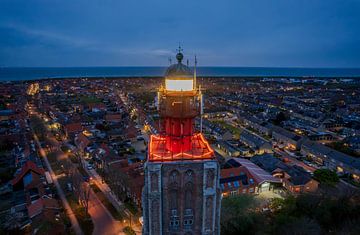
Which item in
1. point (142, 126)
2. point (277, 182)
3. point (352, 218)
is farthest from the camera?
point (142, 126)

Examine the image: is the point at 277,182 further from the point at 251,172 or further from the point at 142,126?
the point at 142,126

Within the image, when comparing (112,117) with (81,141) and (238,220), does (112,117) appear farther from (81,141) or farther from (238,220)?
(238,220)

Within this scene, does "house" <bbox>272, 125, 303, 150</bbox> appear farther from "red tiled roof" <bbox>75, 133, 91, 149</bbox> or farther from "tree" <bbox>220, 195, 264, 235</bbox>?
"red tiled roof" <bbox>75, 133, 91, 149</bbox>

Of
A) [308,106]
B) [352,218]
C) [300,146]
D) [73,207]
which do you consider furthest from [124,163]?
[308,106]

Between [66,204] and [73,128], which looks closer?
[66,204]

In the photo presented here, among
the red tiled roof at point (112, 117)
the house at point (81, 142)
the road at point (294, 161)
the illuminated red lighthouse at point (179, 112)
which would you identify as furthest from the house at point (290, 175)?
the red tiled roof at point (112, 117)

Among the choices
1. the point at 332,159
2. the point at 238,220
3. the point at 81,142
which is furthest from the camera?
the point at 81,142

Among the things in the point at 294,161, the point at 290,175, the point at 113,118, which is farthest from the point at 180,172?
the point at 113,118
